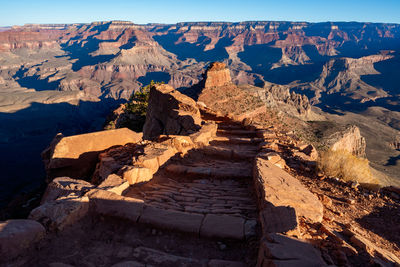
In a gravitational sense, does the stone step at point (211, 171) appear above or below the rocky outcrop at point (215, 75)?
below

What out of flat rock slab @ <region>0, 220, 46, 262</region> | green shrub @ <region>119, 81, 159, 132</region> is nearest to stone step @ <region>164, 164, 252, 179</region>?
flat rock slab @ <region>0, 220, 46, 262</region>

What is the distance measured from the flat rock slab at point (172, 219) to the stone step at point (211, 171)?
9.45ft

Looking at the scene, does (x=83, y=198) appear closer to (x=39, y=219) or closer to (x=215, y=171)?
(x=39, y=219)

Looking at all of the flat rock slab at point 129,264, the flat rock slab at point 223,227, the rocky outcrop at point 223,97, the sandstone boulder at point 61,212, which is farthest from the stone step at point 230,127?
the rocky outcrop at point 223,97

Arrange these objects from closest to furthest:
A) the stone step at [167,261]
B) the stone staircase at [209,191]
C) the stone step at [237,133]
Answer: the stone step at [167,261]
the stone staircase at [209,191]
the stone step at [237,133]

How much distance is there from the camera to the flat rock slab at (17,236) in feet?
12.0

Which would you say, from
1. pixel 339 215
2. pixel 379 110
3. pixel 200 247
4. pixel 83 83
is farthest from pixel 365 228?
pixel 83 83

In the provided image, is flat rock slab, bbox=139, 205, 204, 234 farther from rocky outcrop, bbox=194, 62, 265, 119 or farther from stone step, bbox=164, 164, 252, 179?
rocky outcrop, bbox=194, 62, 265, 119

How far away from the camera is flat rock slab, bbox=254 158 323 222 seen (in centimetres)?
519

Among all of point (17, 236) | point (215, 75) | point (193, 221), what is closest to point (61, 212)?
point (17, 236)

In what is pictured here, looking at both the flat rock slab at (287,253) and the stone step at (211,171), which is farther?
the stone step at (211,171)

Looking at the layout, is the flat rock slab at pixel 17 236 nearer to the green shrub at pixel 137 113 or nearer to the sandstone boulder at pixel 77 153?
the sandstone boulder at pixel 77 153

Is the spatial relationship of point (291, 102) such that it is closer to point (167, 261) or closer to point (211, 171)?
point (211, 171)

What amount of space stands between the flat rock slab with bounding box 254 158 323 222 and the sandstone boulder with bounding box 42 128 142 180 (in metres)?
7.37
